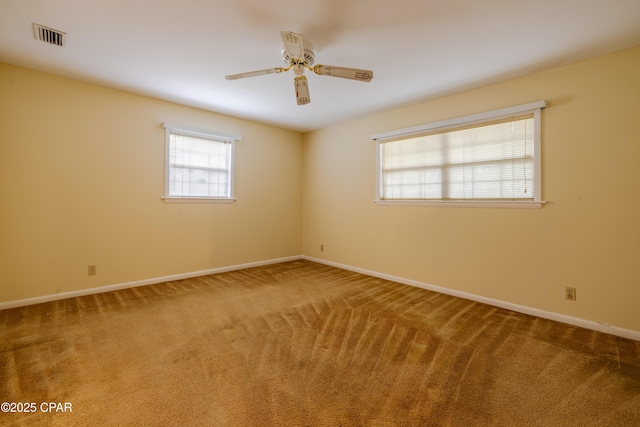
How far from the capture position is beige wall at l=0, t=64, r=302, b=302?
2943mm

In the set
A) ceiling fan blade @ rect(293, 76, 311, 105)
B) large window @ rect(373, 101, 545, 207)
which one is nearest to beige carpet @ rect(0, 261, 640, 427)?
large window @ rect(373, 101, 545, 207)

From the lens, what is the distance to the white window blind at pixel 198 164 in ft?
13.2

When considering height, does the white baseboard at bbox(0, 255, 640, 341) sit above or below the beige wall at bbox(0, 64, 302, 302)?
below

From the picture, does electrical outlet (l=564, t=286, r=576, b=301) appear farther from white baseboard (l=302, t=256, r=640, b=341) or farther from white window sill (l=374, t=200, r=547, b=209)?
white window sill (l=374, t=200, r=547, b=209)

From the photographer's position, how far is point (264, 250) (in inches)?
201

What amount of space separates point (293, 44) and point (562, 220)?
3100mm

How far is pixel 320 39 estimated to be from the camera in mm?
2373

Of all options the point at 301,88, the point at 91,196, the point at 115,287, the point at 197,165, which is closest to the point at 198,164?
the point at 197,165

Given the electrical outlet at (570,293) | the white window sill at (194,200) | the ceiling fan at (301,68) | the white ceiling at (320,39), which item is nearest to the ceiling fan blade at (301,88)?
the ceiling fan at (301,68)

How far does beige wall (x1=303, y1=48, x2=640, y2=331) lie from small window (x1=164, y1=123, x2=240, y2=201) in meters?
2.85

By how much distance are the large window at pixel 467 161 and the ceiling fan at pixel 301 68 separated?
1807mm

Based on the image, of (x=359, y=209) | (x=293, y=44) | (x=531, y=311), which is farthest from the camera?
(x=359, y=209)

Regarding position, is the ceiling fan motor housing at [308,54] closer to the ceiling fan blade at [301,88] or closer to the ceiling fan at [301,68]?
the ceiling fan at [301,68]

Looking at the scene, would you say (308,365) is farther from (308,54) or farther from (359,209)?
(359,209)
